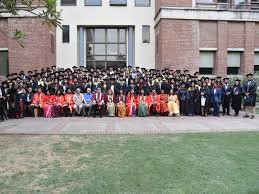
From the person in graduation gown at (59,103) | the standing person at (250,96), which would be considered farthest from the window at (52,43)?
the standing person at (250,96)

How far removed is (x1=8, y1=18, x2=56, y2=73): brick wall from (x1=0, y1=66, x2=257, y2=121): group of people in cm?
449

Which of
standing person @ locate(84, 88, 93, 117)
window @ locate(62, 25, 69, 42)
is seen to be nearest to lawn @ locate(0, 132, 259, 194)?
standing person @ locate(84, 88, 93, 117)

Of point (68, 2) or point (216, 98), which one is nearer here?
point (216, 98)

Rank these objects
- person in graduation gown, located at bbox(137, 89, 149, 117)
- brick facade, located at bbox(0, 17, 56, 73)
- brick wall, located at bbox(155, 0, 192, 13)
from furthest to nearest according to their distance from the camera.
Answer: brick wall, located at bbox(155, 0, 192, 13) → brick facade, located at bbox(0, 17, 56, 73) → person in graduation gown, located at bbox(137, 89, 149, 117)

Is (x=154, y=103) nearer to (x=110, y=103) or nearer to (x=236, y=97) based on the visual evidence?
(x=110, y=103)

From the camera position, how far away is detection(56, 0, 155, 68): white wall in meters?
24.7

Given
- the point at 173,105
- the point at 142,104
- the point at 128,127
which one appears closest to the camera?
the point at 128,127

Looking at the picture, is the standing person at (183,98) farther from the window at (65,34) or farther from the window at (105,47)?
the window at (65,34)

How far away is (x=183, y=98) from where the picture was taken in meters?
17.1

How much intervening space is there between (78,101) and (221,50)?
1125 centimetres

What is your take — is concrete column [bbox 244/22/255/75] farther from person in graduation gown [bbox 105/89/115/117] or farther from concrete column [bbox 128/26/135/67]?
person in graduation gown [bbox 105/89/115/117]

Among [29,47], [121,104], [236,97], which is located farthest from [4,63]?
[236,97]

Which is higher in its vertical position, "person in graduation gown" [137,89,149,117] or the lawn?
"person in graduation gown" [137,89,149,117]

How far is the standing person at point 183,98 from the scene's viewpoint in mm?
17094
